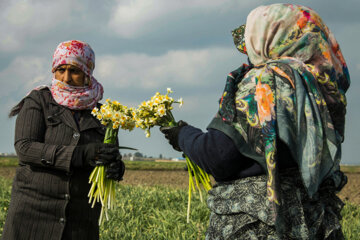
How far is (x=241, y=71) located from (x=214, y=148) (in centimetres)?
47

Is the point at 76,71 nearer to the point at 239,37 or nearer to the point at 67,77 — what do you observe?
the point at 67,77

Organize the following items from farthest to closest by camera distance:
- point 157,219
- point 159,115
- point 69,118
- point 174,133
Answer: point 157,219
point 69,118
point 159,115
point 174,133

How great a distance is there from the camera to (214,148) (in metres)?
1.72

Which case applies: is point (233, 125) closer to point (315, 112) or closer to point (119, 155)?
point (315, 112)

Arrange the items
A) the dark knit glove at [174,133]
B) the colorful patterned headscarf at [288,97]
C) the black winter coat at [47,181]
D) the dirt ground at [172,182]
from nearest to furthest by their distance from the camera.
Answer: the colorful patterned headscarf at [288,97] < the dark knit glove at [174,133] < the black winter coat at [47,181] < the dirt ground at [172,182]

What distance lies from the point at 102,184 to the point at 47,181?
35 cm

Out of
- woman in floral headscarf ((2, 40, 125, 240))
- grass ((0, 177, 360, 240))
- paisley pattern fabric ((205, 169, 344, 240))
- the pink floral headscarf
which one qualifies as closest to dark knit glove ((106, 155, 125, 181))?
woman in floral headscarf ((2, 40, 125, 240))

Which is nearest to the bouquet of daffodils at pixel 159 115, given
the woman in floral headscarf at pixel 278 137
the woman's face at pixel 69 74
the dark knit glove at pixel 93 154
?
the dark knit glove at pixel 93 154

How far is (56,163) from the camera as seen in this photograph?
7.92 feet

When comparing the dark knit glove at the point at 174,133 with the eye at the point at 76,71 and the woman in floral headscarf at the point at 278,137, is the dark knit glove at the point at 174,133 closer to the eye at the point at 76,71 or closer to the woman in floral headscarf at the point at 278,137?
the woman in floral headscarf at the point at 278,137

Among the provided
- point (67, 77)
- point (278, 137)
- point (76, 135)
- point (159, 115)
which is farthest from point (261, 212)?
point (67, 77)

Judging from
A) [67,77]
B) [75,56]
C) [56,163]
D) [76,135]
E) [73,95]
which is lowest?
[56,163]

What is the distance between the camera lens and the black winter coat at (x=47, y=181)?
2.42 metres

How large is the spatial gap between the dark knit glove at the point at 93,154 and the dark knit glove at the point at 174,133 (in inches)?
19.4
